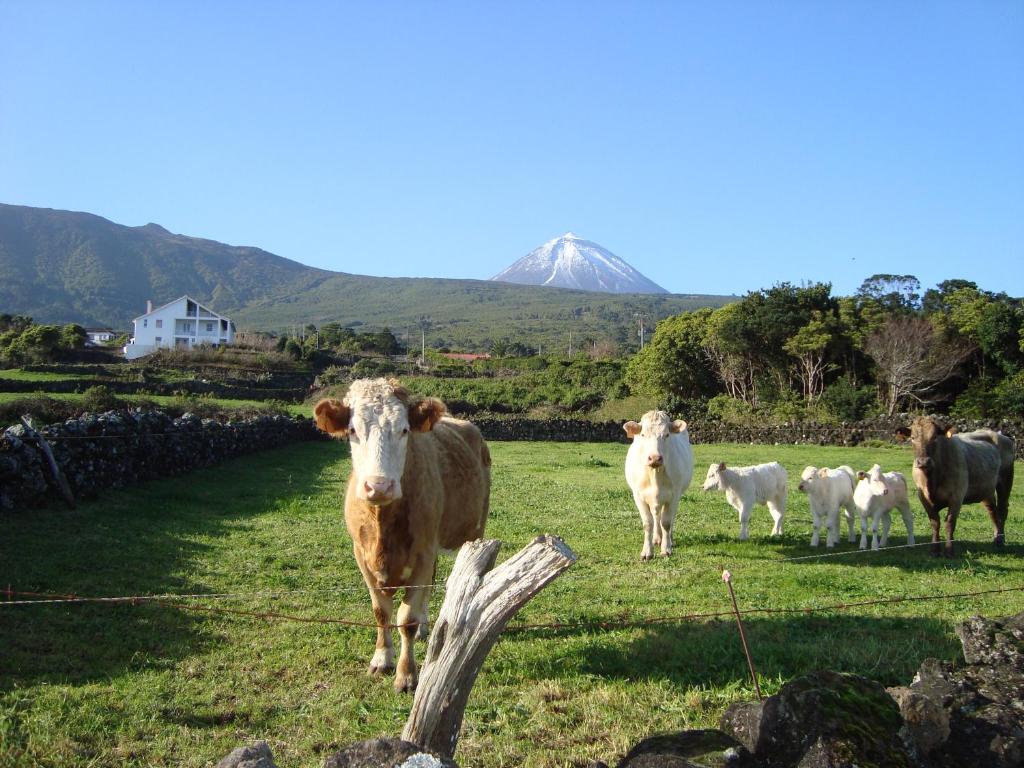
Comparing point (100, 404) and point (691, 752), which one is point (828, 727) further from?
point (100, 404)

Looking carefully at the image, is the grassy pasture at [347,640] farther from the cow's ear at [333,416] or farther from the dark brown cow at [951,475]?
the cow's ear at [333,416]

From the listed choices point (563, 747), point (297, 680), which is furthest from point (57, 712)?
point (563, 747)

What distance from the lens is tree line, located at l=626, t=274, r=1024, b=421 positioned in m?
40.2

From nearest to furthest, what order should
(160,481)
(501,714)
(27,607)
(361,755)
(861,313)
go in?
(361,755) → (501,714) → (27,607) → (160,481) → (861,313)

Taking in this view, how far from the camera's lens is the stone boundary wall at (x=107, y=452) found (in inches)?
437

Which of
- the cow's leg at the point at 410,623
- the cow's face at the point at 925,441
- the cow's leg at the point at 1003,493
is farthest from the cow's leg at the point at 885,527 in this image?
the cow's leg at the point at 410,623

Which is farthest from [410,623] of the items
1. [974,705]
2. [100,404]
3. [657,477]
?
[100,404]

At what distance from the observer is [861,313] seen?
45.9 m

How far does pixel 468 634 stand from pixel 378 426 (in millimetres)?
2260

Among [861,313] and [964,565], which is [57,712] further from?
[861,313]

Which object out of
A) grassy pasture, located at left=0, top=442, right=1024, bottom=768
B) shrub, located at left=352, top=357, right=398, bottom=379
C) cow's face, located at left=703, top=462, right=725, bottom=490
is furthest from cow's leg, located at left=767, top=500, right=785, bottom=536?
shrub, located at left=352, top=357, right=398, bottom=379

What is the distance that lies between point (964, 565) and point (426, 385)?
47.5m

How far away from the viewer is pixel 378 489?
523cm

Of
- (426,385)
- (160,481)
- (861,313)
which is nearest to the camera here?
(160,481)
